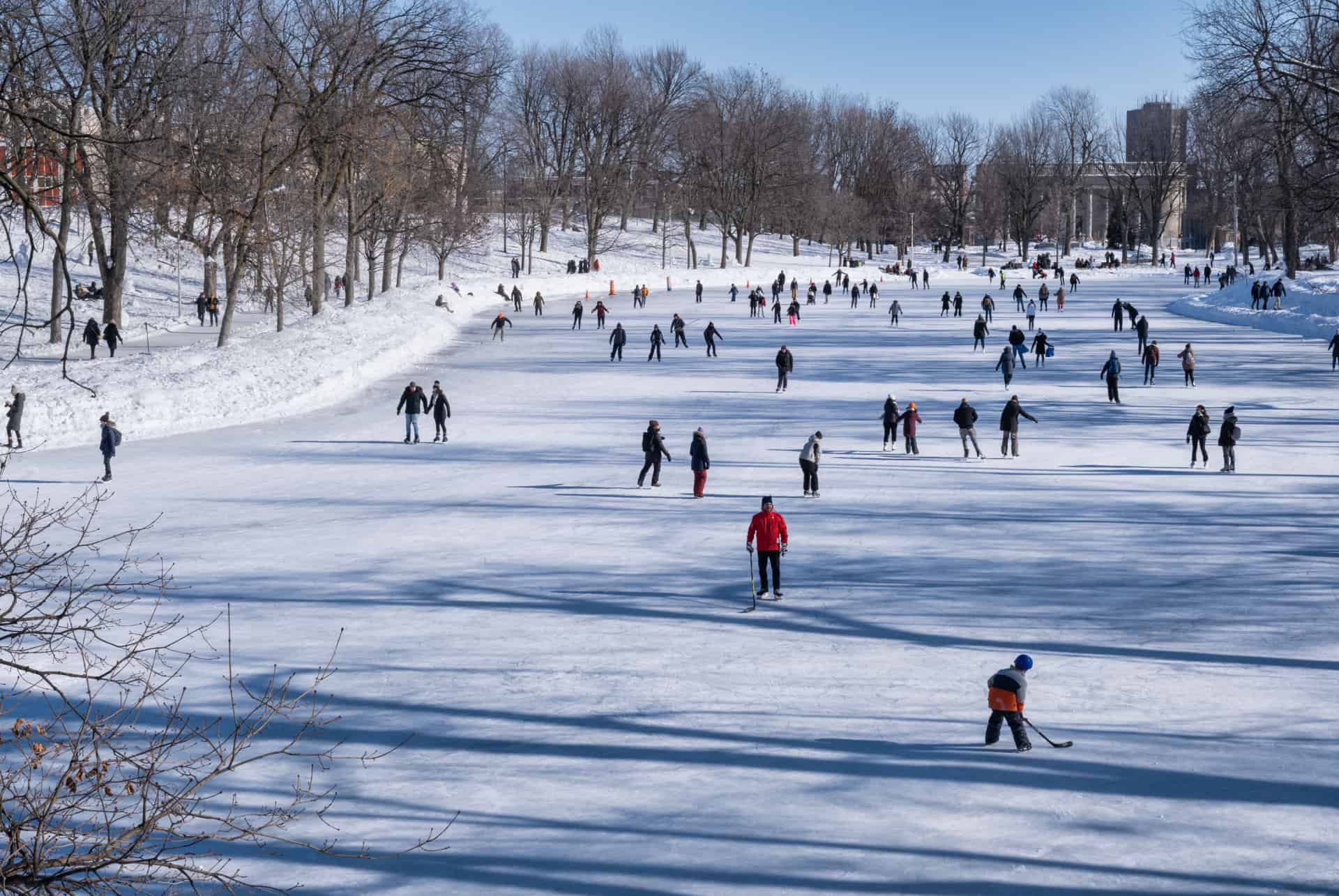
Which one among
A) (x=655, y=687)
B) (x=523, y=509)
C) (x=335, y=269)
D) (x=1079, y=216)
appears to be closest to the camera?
(x=655, y=687)

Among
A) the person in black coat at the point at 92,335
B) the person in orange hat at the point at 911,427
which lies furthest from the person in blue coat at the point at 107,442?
the person in black coat at the point at 92,335

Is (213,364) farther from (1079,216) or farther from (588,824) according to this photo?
(1079,216)

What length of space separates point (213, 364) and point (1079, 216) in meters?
125

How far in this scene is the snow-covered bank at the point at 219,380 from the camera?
24594 mm

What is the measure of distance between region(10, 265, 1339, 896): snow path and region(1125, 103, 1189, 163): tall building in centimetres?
8394

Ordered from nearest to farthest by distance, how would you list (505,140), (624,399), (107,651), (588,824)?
1. (588,824)
2. (107,651)
3. (624,399)
4. (505,140)

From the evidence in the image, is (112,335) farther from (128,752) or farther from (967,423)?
(128,752)

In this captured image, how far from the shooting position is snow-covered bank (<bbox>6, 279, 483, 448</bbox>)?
24594 millimetres

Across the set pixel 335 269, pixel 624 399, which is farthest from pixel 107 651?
pixel 335 269

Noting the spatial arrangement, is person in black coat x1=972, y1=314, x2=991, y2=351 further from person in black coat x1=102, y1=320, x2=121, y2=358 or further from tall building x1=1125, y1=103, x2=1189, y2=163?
tall building x1=1125, y1=103, x2=1189, y2=163

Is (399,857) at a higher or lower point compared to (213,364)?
lower

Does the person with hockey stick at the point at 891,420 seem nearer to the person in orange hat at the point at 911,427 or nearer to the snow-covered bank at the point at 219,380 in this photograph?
the person in orange hat at the point at 911,427

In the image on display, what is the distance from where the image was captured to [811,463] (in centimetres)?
1786

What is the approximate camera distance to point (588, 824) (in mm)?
7496
